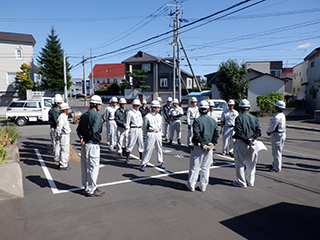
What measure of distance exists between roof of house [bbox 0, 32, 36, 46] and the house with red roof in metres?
34.4

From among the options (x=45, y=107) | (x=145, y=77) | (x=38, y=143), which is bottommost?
(x=38, y=143)

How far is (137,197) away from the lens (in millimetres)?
5383

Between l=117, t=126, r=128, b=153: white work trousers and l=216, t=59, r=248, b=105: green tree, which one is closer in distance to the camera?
l=117, t=126, r=128, b=153: white work trousers

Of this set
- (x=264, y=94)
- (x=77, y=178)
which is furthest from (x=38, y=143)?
(x=264, y=94)

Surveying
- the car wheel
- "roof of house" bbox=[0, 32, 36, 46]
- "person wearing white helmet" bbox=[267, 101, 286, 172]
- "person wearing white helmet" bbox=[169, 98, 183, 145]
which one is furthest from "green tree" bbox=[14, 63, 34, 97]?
"person wearing white helmet" bbox=[267, 101, 286, 172]

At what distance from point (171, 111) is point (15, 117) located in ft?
44.8

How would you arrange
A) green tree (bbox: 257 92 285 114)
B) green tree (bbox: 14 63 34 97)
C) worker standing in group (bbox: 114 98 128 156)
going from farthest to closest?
green tree (bbox: 14 63 34 97) < green tree (bbox: 257 92 285 114) < worker standing in group (bbox: 114 98 128 156)

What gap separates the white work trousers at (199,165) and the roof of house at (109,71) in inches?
2536

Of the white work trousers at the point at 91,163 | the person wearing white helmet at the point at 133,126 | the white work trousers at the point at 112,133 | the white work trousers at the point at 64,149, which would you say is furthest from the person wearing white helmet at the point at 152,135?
the white work trousers at the point at 112,133

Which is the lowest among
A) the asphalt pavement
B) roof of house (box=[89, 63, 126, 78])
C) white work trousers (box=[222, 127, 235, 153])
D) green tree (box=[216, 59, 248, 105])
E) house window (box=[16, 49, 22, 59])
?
the asphalt pavement

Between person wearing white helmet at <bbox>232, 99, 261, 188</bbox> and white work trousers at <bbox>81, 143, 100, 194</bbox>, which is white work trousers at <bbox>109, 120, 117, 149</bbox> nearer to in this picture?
white work trousers at <bbox>81, 143, 100, 194</bbox>

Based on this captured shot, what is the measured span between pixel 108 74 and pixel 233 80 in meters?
48.8

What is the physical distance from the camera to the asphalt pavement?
4.02 metres

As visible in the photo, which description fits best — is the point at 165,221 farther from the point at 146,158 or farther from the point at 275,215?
the point at 146,158
